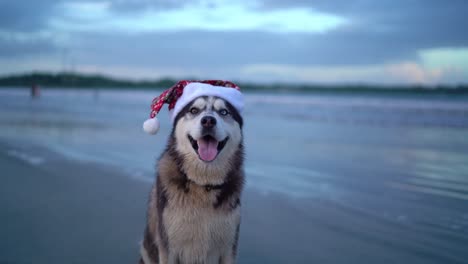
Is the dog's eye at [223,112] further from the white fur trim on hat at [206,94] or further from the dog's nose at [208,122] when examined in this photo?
the dog's nose at [208,122]

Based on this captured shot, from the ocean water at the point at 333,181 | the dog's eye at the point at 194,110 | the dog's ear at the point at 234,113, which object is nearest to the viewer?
the dog's eye at the point at 194,110

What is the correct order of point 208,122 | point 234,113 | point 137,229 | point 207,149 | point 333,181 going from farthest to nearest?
point 333,181 < point 137,229 < point 234,113 < point 207,149 < point 208,122

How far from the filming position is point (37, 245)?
393 cm

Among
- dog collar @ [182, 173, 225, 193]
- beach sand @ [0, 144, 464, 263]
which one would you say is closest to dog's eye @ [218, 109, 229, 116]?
dog collar @ [182, 173, 225, 193]

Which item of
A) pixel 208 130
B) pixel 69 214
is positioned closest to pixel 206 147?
pixel 208 130

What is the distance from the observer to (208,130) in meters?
3.14

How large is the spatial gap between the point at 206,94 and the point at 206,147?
1.42 feet

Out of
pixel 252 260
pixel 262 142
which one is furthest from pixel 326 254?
pixel 262 142

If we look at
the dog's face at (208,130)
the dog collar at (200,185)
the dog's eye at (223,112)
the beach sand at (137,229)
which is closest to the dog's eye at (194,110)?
the dog's face at (208,130)

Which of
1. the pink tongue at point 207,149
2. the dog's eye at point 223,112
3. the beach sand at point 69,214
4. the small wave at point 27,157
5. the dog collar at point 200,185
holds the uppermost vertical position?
the dog's eye at point 223,112

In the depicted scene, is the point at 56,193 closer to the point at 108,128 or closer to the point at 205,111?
the point at 205,111

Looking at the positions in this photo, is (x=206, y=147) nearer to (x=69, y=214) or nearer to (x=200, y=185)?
(x=200, y=185)

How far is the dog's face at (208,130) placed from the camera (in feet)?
10.4

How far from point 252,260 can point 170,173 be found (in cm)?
125
